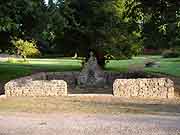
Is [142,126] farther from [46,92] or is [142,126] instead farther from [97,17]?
[97,17]

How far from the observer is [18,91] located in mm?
17797

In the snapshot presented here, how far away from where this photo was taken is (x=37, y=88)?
17797mm

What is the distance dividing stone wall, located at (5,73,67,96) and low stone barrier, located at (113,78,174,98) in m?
2.09

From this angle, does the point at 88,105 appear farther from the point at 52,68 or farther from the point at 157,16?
the point at 52,68

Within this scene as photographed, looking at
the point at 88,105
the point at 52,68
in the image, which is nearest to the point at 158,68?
the point at 52,68

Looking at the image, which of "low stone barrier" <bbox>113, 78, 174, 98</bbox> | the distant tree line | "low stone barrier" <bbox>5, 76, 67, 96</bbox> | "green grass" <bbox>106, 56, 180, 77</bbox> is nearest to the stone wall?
"low stone barrier" <bbox>5, 76, 67, 96</bbox>

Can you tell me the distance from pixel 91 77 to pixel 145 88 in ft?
21.6

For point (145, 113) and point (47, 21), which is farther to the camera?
point (47, 21)

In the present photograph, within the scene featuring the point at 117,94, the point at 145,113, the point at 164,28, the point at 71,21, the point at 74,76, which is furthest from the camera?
the point at 71,21

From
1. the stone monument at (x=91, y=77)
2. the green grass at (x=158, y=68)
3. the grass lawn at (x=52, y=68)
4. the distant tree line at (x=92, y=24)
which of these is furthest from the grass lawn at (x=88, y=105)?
the green grass at (x=158, y=68)

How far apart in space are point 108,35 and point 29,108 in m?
21.1

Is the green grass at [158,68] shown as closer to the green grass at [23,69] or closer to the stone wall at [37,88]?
the green grass at [23,69]

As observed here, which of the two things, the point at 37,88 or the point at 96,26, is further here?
the point at 96,26

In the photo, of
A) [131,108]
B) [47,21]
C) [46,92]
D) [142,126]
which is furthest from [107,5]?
[142,126]
